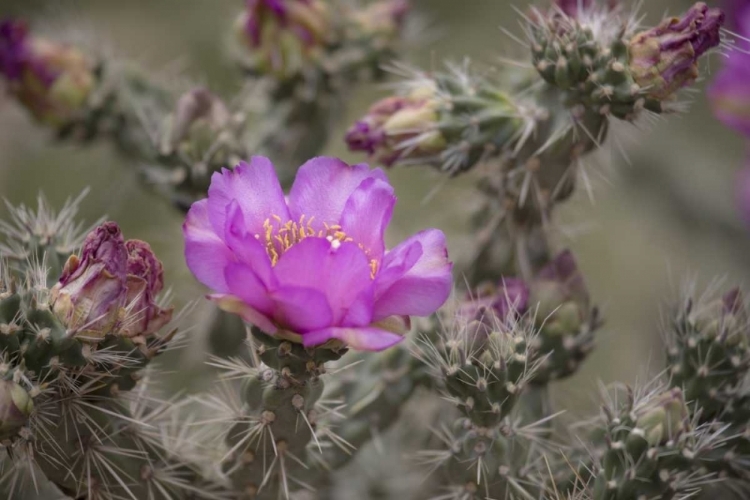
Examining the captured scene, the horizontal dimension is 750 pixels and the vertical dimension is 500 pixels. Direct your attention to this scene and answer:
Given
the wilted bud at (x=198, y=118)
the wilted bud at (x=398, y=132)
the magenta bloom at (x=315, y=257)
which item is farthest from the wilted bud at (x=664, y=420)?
the wilted bud at (x=198, y=118)

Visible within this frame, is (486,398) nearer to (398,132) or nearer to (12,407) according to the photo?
(398,132)

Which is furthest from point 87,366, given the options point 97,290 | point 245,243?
point 245,243

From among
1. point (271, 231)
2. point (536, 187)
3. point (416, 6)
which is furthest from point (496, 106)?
point (416, 6)

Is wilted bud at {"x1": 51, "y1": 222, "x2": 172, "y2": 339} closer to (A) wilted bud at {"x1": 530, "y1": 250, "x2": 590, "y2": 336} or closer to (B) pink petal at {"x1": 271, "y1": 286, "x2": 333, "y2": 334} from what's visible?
(B) pink petal at {"x1": 271, "y1": 286, "x2": 333, "y2": 334}

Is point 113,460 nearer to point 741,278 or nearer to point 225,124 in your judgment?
point 225,124

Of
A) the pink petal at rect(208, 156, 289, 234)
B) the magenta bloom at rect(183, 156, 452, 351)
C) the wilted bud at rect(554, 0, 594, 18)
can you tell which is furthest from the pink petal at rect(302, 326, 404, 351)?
the wilted bud at rect(554, 0, 594, 18)

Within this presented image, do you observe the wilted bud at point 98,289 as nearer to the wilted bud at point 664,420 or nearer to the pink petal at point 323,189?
the pink petal at point 323,189

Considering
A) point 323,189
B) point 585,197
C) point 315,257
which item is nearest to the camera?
point 315,257
